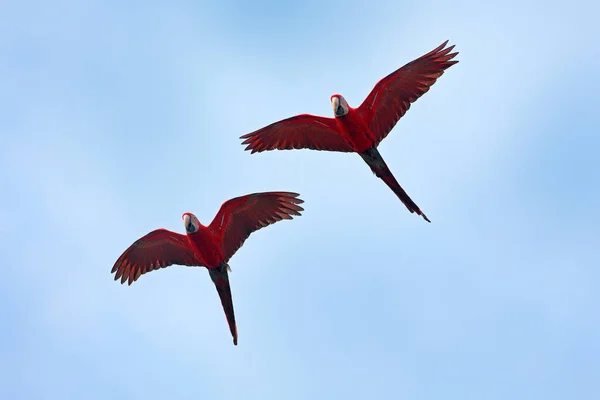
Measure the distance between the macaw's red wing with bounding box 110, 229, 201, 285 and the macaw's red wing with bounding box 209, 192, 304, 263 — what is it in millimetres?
818

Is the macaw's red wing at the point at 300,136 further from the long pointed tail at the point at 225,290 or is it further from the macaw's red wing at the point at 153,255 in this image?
the long pointed tail at the point at 225,290

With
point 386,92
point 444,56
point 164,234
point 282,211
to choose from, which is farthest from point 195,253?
point 444,56

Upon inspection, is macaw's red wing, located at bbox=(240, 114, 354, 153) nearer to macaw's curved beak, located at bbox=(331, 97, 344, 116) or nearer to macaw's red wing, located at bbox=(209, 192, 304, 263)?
macaw's curved beak, located at bbox=(331, 97, 344, 116)

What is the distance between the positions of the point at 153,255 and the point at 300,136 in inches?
165

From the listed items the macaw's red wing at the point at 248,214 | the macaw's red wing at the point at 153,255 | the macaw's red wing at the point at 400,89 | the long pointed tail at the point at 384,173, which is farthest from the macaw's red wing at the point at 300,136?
the macaw's red wing at the point at 153,255

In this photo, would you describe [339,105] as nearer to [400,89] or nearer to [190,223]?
[400,89]

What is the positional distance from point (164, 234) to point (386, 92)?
223 inches

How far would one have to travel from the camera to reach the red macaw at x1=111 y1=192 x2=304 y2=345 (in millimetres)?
20275

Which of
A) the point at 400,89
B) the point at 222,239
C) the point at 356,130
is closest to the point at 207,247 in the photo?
the point at 222,239

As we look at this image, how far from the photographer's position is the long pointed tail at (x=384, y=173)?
19906mm

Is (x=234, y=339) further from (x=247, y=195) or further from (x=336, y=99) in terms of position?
(x=336, y=99)

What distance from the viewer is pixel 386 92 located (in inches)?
792

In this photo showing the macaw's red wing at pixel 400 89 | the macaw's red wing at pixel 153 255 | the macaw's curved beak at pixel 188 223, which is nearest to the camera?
the macaw's curved beak at pixel 188 223

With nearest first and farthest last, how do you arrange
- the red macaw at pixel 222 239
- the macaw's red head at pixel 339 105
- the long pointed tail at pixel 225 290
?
the macaw's red head at pixel 339 105, the red macaw at pixel 222 239, the long pointed tail at pixel 225 290
